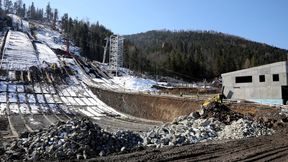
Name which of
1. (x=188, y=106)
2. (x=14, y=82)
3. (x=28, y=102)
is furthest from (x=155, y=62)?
(x=188, y=106)

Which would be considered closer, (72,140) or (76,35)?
(72,140)

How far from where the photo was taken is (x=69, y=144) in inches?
677

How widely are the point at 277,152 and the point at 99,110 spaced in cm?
3712

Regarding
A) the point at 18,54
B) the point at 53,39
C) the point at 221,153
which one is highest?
the point at 53,39

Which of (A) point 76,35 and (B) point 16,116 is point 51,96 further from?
Answer: (A) point 76,35

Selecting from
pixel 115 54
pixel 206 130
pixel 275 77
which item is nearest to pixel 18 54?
pixel 115 54

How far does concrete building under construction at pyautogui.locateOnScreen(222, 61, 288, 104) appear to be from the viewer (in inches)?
1405

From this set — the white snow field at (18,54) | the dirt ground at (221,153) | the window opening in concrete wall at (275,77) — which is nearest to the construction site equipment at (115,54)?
the white snow field at (18,54)

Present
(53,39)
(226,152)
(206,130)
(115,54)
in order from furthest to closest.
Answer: (53,39), (115,54), (206,130), (226,152)

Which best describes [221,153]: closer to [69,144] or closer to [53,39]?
[69,144]

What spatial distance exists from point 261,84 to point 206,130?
650 inches

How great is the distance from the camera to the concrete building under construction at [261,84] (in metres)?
35.7

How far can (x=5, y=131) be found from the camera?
105ft

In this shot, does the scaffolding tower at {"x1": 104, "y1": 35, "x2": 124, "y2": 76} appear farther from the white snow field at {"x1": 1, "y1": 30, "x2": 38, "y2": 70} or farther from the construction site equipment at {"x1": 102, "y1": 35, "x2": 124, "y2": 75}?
the white snow field at {"x1": 1, "y1": 30, "x2": 38, "y2": 70}
